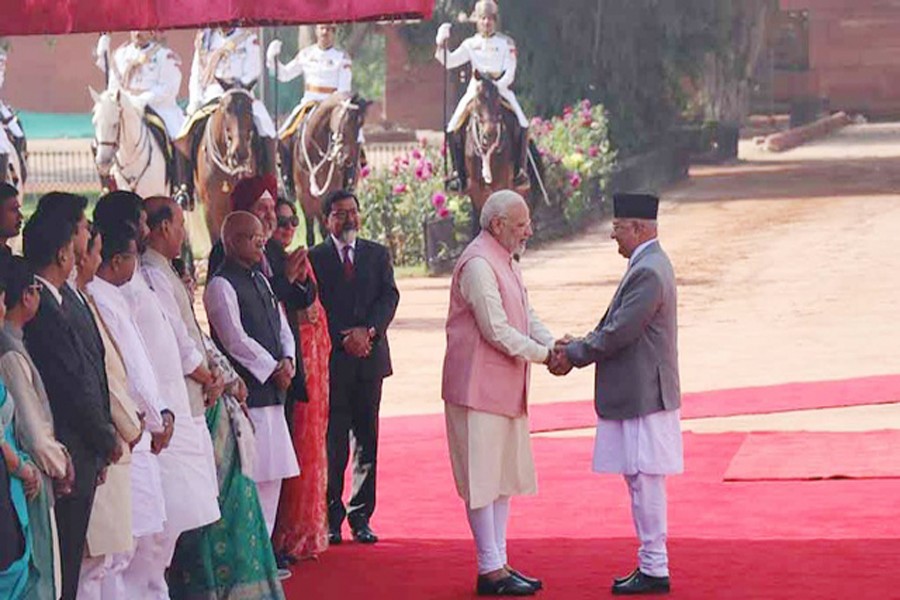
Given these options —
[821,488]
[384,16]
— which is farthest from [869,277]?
[384,16]

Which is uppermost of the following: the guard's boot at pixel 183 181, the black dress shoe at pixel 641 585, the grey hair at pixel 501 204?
the grey hair at pixel 501 204

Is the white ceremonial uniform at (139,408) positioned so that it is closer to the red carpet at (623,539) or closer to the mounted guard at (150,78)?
the red carpet at (623,539)

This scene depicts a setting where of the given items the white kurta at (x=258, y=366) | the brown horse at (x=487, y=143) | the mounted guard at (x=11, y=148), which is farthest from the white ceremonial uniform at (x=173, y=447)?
the brown horse at (x=487, y=143)

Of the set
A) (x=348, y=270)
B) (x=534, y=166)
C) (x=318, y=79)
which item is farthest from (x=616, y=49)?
(x=348, y=270)

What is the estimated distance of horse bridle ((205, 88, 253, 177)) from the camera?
25016 mm

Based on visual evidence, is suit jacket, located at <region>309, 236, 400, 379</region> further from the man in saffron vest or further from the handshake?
the handshake

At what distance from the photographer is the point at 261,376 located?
31.7 feet

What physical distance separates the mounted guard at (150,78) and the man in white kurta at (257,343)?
585 inches

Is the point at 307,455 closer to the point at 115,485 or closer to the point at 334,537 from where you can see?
the point at 334,537

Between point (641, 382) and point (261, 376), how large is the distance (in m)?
1.59

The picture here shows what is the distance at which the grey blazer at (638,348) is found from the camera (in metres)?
9.49

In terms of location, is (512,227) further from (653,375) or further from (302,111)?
(302,111)

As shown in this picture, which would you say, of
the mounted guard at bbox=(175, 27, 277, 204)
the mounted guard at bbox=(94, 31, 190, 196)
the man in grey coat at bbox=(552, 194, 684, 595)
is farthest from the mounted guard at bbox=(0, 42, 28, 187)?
the man in grey coat at bbox=(552, 194, 684, 595)

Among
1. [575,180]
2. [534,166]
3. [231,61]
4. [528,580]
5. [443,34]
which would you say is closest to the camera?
[528,580]
